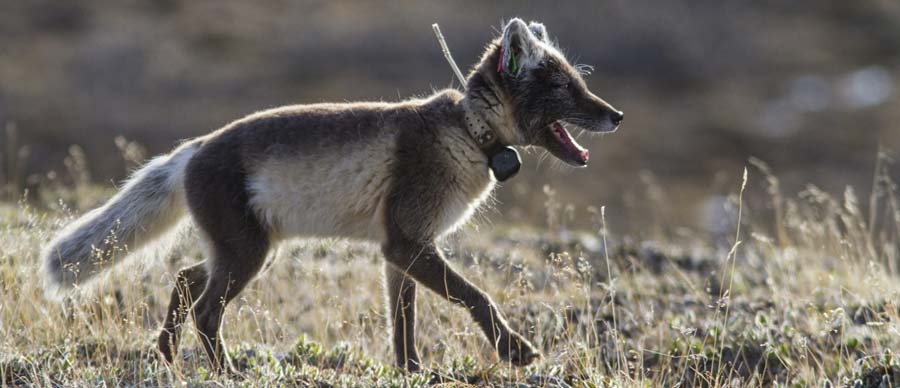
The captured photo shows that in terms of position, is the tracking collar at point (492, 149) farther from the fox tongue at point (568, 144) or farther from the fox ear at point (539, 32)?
the fox ear at point (539, 32)

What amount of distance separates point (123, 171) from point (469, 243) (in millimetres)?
11937

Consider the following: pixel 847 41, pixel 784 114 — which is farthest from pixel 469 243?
pixel 847 41

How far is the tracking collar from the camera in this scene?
18.5 ft

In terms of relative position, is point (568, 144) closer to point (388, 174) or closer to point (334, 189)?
point (388, 174)

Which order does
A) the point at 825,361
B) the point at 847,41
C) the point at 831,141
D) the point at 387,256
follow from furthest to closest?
the point at 847,41, the point at 831,141, the point at 825,361, the point at 387,256

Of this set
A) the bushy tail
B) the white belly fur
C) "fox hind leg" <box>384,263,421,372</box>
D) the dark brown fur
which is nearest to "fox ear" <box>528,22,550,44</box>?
the dark brown fur

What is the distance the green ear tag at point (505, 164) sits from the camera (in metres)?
5.64

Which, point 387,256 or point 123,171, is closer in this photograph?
point 387,256

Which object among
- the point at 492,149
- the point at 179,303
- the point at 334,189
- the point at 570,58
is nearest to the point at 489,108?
the point at 492,149

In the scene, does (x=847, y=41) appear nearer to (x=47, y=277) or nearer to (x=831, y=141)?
(x=831, y=141)

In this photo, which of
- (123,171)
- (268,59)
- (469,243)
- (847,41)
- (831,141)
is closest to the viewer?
(469,243)

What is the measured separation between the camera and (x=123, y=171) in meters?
19.3

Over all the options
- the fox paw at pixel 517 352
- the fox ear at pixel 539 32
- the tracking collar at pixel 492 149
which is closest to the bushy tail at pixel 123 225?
the tracking collar at pixel 492 149

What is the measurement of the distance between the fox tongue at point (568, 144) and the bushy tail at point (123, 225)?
2083mm
